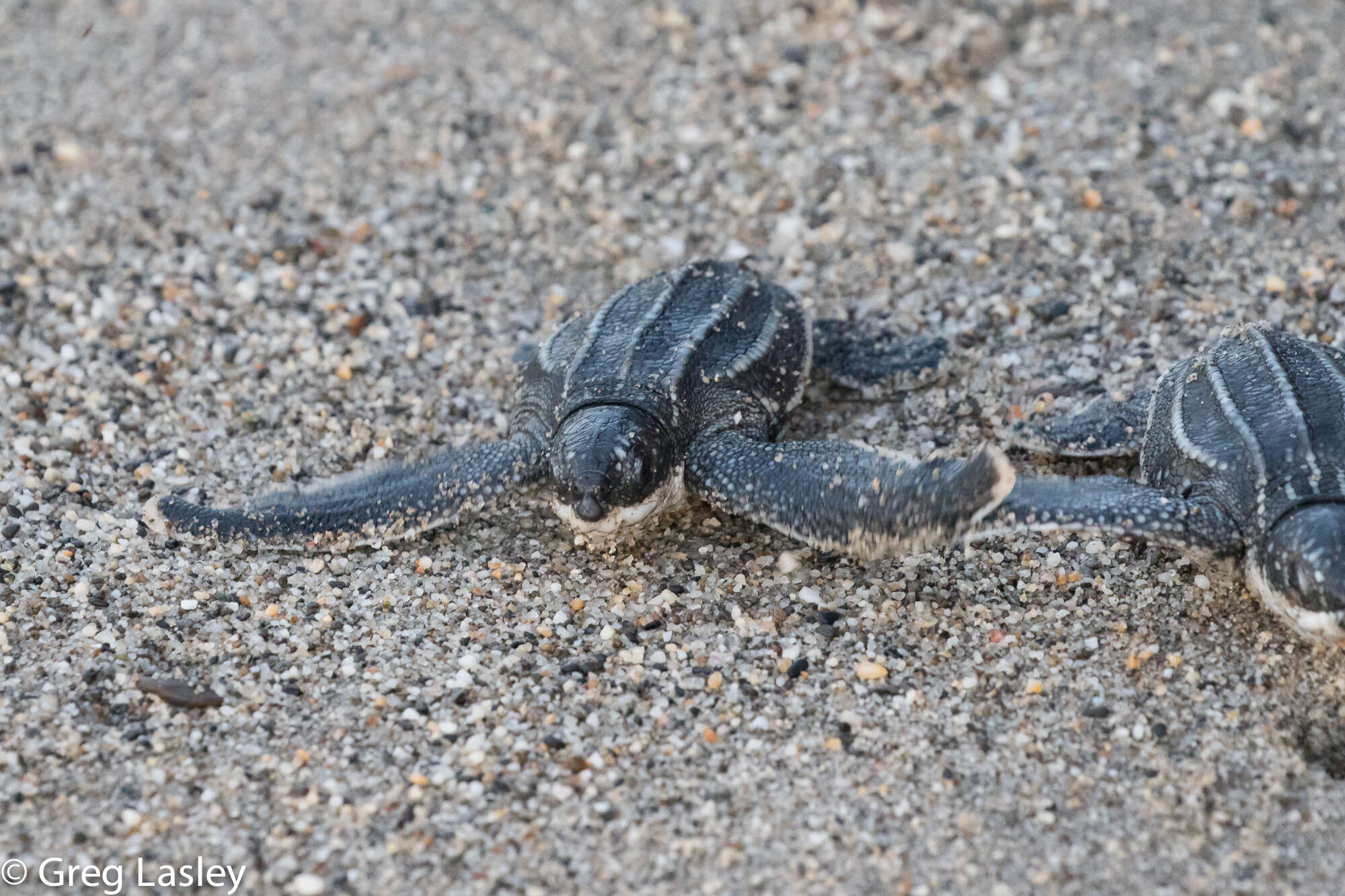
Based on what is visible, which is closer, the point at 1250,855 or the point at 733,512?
the point at 1250,855

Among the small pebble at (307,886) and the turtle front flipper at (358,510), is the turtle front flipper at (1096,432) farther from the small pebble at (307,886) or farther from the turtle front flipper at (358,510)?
the small pebble at (307,886)

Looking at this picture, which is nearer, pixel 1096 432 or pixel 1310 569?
pixel 1310 569

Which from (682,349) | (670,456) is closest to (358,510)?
(670,456)

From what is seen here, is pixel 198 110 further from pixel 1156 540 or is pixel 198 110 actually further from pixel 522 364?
pixel 1156 540

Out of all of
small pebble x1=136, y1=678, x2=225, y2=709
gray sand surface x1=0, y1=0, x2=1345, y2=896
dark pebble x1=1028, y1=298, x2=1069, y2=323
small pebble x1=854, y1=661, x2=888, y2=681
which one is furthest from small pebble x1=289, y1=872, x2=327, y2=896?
dark pebble x1=1028, y1=298, x2=1069, y2=323

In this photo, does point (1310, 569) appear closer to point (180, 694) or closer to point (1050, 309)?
point (1050, 309)

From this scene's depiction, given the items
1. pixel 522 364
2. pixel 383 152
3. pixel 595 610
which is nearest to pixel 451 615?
pixel 595 610

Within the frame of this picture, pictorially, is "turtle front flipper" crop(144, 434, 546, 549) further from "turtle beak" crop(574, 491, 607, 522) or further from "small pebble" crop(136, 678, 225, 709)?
"small pebble" crop(136, 678, 225, 709)
